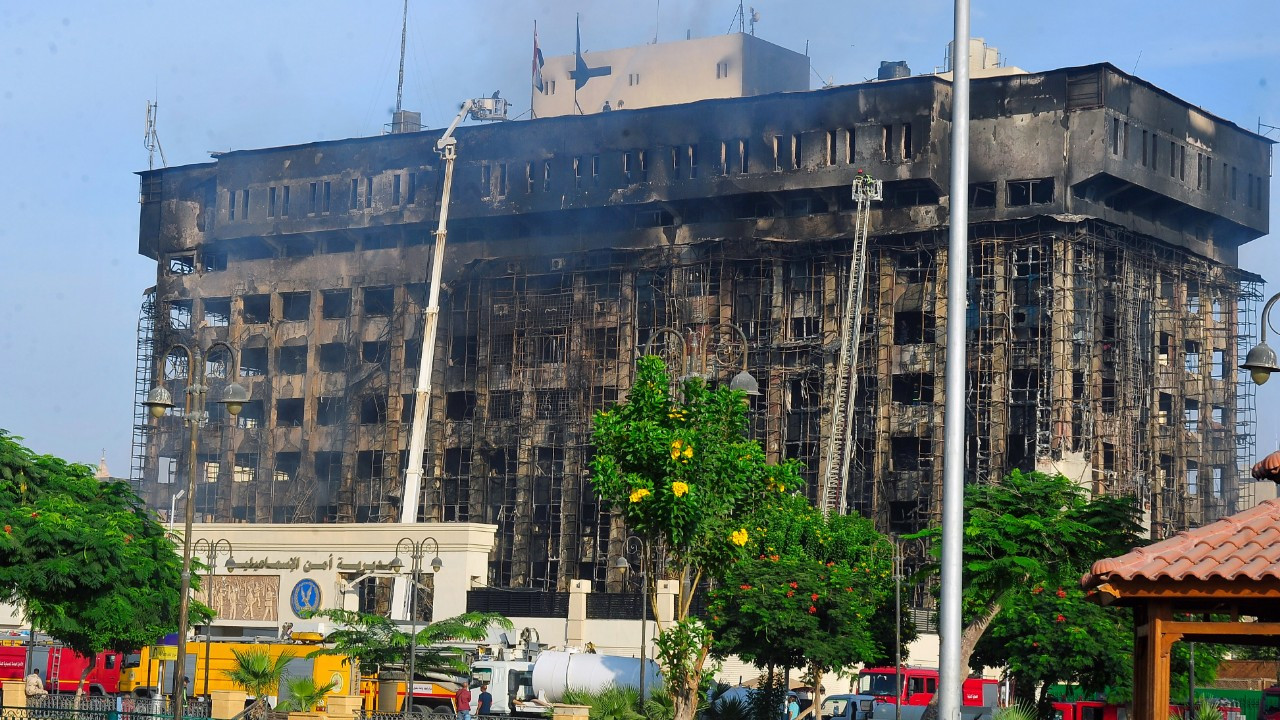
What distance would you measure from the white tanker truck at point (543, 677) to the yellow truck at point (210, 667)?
13.6 ft

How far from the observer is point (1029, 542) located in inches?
1574

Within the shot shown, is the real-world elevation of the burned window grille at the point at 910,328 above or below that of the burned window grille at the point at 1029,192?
below

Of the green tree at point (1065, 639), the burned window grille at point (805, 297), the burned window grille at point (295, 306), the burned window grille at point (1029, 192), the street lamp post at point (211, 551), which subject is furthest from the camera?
the burned window grille at point (295, 306)

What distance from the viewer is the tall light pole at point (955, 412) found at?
58.2 ft

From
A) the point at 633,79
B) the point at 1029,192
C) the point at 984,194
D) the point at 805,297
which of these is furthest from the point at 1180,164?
the point at 633,79

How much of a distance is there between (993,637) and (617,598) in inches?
1344

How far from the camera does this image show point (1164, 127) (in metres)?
84.1

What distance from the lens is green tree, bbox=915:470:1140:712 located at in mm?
39438

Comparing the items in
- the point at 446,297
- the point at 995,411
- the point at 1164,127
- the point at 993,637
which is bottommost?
the point at 993,637

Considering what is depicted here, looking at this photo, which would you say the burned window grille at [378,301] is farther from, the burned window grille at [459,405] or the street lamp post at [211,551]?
the street lamp post at [211,551]

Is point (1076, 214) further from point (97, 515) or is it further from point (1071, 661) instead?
point (97, 515)

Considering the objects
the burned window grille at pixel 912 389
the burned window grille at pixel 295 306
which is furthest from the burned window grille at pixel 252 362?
the burned window grille at pixel 912 389

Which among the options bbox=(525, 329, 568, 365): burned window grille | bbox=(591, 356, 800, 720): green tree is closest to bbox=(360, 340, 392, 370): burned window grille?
bbox=(525, 329, 568, 365): burned window grille

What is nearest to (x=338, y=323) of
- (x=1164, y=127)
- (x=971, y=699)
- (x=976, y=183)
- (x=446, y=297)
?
(x=446, y=297)
